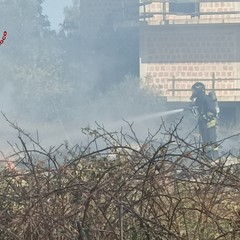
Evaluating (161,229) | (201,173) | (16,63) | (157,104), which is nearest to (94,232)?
(161,229)

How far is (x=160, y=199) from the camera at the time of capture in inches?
168

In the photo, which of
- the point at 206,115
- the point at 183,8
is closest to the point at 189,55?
the point at 183,8

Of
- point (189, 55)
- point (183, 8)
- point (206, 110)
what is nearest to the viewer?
point (206, 110)

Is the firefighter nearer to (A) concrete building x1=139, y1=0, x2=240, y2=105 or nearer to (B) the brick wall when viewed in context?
(A) concrete building x1=139, y1=0, x2=240, y2=105

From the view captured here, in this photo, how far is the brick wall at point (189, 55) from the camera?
2245cm

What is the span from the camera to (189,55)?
22.8 meters

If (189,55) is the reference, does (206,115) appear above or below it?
below

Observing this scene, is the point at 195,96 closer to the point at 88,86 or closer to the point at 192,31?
the point at 192,31

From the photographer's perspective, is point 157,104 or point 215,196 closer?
point 215,196

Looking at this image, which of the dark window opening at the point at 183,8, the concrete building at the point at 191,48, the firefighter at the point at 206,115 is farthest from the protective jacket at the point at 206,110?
the dark window opening at the point at 183,8

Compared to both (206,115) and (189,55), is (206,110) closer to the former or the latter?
(206,115)

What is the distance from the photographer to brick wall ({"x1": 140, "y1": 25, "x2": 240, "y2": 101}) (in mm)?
22453

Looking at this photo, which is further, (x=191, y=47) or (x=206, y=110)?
(x=191, y=47)

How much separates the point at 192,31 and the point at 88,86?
13.6ft
